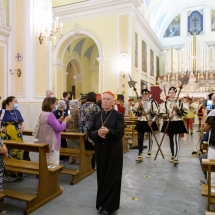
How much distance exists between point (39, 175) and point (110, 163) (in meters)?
1.04

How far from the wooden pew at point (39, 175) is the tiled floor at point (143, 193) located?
101 millimetres

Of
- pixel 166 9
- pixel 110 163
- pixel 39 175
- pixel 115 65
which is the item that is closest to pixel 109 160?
pixel 110 163

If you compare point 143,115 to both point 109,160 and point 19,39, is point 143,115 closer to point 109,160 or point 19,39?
point 109,160

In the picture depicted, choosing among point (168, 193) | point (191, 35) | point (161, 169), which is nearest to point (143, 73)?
point (191, 35)

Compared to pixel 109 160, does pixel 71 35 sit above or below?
above

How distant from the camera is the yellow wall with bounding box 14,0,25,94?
733 cm

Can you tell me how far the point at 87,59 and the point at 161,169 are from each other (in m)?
14.4

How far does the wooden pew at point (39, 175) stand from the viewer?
3.11 metres

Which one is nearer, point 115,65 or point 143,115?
point 143,115

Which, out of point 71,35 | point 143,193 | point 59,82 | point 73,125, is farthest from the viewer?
point 59,82

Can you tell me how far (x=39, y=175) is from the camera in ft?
10.7

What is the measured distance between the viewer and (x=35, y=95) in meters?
7.41

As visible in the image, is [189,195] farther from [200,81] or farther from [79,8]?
[200,81]

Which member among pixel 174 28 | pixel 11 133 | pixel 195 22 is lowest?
pixel 11 133
